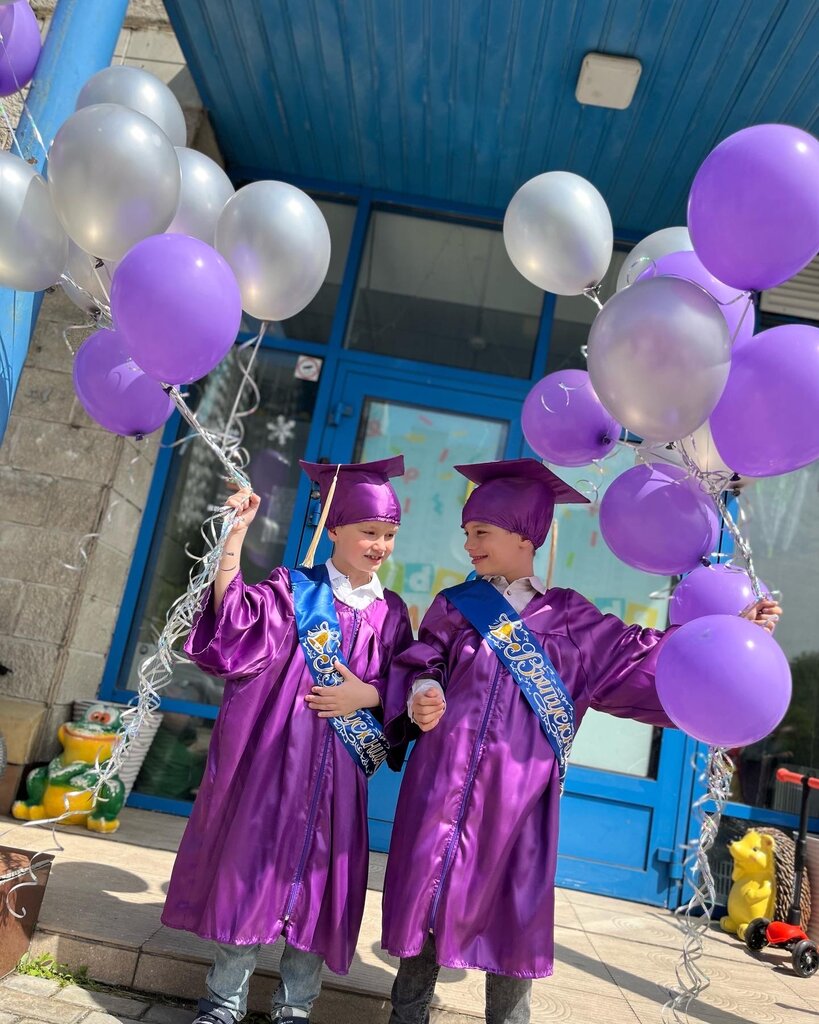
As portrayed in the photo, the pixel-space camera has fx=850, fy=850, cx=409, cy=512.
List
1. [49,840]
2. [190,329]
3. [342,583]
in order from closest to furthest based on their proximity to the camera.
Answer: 1. [190,329]
2. [342,583]
3. [49,840]

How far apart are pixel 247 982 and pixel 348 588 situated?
1108mm

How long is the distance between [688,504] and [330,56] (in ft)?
10.00

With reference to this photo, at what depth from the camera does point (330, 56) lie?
4.15 meters

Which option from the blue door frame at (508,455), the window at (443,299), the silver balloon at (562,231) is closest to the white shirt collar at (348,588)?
the silver balloon at (562,231)

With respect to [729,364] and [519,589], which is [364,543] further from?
[729,364]

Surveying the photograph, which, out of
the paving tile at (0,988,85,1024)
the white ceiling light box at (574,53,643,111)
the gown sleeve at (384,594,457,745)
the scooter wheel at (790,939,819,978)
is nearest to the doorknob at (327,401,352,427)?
the white ceiling light box at (574,53,643,111)

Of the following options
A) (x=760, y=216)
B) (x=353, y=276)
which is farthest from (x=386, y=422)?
(x=760, y=216)

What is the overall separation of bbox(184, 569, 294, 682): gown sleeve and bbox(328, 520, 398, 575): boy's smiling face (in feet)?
0.79

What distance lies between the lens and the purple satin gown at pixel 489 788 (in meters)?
2.17

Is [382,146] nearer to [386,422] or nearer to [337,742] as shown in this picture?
[386,422]

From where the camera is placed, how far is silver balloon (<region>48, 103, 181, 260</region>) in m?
2.18

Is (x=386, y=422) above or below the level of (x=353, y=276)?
below

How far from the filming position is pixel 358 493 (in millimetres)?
2514

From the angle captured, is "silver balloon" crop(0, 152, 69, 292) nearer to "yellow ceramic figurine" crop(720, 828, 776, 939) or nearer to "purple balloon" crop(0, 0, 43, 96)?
"purple balloon" crop(0, 0, 43, 96)
